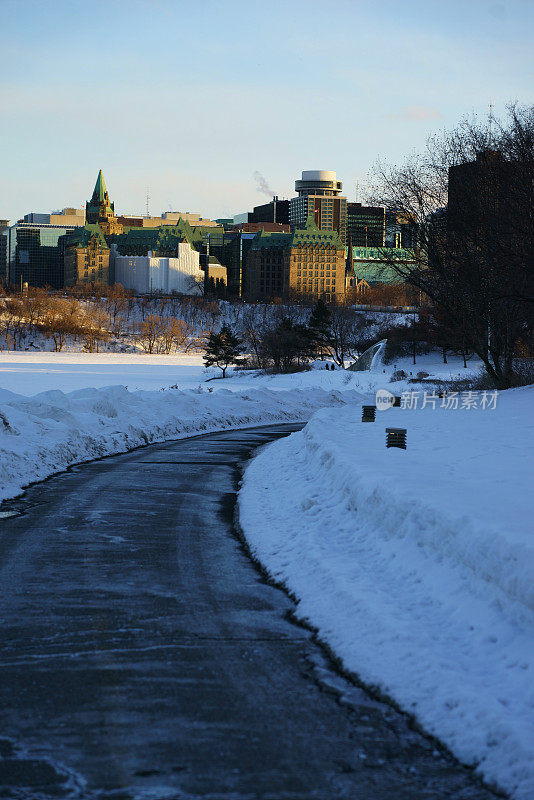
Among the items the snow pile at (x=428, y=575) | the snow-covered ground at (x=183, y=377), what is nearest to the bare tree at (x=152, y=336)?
the snow-covered ground at (x=183, y=377)

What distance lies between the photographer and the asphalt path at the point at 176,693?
4.55 metres

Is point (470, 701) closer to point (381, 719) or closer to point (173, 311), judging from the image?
point (381, 719)

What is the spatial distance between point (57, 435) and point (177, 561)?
10.3 metres

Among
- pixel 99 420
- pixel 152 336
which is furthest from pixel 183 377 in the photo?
pixel 152 336

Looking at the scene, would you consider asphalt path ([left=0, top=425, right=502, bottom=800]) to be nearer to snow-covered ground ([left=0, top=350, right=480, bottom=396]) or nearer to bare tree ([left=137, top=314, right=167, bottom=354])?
snow-covered ground ([left=0, top=350, right=480, bottom=396])

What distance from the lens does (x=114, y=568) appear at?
364 inches

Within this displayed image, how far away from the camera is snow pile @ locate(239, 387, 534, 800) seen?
17.6 ft

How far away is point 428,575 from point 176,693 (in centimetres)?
310

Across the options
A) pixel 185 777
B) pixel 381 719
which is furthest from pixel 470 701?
pixel 185 777

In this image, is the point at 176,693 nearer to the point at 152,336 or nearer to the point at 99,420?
the point at 99,420

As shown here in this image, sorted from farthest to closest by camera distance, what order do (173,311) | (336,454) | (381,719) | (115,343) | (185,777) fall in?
1. (173,311)
2. (115,343)
3. (336,454)
4. (381,719)
5. (185,777)

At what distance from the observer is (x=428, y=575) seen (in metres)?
7.89

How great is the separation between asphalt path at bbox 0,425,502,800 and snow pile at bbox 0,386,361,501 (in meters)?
5.36

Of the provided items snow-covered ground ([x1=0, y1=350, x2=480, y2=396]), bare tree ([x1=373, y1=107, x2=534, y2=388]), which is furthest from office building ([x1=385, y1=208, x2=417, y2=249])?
snow-covered ground ([x1=0, y1=350, x2=480, y2=396])
